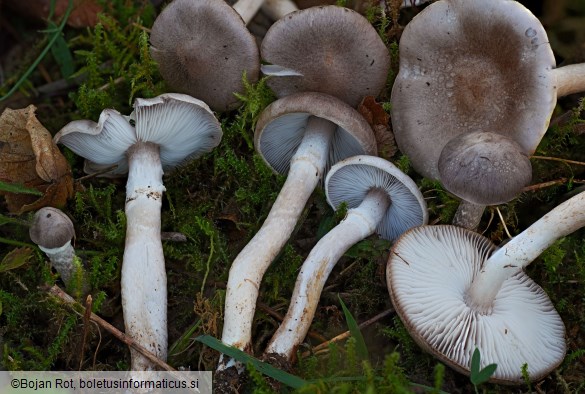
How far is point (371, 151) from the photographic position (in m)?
2.94

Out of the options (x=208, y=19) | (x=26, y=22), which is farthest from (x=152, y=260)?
(x=26, y=22)

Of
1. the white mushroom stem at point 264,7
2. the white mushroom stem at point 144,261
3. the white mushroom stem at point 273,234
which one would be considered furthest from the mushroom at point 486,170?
→ the white mushroom stem at point 264,7

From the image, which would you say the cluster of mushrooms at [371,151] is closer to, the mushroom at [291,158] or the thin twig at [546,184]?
the mushroom at [291,158]

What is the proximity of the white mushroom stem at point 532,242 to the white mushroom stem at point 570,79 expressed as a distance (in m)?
0.63

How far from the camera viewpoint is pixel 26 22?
4266 millimetres

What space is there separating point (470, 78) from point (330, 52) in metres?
0.73

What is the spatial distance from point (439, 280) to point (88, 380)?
167 centimetres

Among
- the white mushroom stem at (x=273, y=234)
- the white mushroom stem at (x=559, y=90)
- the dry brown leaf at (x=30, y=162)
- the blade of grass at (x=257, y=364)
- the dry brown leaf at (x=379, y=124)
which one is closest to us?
the blade of grass at (x=257, y=364)

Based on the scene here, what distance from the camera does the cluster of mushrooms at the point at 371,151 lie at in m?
2.56

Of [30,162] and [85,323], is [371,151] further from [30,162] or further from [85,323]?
[30,162]

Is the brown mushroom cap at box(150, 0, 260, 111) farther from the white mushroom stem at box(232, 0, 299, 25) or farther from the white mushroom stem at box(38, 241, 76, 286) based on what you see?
the white mushroom stem at box(38, 241, 76, 286)

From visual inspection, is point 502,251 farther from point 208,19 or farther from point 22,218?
point 22,218

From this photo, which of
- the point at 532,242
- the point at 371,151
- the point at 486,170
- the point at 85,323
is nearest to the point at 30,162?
the point at 85,323

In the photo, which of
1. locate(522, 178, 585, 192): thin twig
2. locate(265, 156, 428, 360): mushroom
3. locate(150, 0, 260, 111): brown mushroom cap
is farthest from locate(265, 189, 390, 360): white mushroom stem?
locate(150, 0, 260, 111): brown mushroom cap
